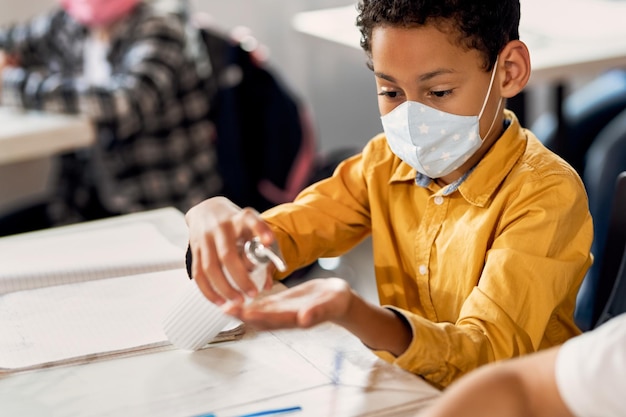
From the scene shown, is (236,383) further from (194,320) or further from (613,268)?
(613,268)

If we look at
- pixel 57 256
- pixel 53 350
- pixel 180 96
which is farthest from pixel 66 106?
pixel 53 350

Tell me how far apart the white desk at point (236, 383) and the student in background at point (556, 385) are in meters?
0.25

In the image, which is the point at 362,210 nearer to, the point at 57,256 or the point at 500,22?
the point at 500,22

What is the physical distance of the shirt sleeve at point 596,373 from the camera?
0.73 m

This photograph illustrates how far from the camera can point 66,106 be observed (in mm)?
2658

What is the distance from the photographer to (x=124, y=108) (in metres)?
2.69

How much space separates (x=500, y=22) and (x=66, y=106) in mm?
1618

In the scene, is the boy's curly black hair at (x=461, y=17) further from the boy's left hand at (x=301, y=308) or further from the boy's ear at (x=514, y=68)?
the boy's left hand at (x=301, y=308)

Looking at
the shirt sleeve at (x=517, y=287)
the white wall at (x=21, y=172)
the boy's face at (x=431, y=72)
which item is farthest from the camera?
the white wall at (x=21, y=172)

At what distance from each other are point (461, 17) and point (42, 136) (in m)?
1.54

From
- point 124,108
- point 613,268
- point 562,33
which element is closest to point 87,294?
point 613,268

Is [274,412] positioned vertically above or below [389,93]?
below

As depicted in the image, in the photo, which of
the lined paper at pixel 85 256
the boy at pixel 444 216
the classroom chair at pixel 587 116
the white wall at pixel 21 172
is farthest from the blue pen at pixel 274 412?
the white wall at pixel 21 172

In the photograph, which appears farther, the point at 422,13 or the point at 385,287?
the point at 385,287
